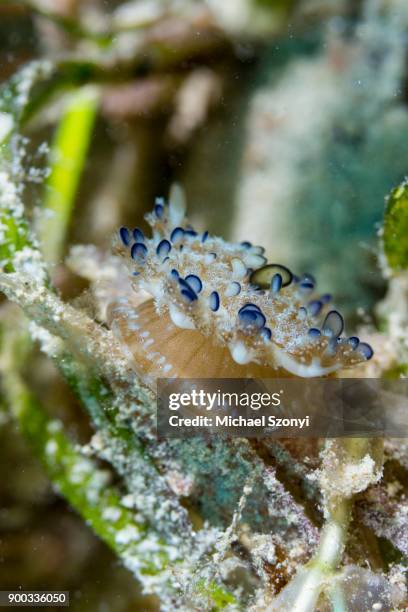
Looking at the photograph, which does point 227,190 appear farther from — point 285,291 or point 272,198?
point 285,291

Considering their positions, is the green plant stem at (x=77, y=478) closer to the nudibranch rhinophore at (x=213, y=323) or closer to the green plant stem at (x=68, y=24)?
the nudibranch rhinophore at (x=213, y=323)

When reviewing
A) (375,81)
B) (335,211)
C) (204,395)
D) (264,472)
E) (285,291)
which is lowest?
(264,472)

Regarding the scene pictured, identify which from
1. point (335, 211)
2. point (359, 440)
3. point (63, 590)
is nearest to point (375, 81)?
point (335, 211)

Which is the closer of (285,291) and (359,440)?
(359,440)

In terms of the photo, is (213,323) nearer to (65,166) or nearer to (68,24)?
(65,166)
